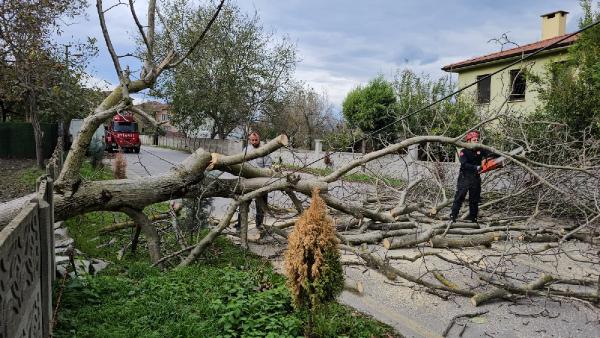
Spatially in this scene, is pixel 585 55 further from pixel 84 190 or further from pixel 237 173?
pixel 84 190

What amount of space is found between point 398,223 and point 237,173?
2556 millimetres

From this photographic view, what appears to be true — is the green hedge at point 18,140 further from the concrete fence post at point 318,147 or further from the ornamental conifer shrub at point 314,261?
the ornamental conifer shrub at point 314,261

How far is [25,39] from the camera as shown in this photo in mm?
14281

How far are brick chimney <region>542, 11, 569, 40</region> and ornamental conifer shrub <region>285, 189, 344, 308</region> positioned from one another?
23095mm

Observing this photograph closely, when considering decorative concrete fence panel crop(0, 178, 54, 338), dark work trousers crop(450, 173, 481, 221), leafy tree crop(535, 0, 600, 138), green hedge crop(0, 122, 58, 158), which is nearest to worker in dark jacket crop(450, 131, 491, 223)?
dark work trousers crop(450, 173, 481, 221)

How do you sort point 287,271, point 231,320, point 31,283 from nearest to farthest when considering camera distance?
point 31,283, point 287,271, point 231,320

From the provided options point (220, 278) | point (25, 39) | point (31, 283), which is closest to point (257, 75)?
point (25, 39)

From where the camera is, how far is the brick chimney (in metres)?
22.4

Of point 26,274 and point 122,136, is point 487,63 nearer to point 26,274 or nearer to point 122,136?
point 122,136

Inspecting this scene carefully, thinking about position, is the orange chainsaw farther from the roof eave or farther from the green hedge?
the green hedge

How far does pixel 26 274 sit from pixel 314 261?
1.81 meters

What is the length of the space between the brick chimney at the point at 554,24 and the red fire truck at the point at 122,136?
2379 centimetres

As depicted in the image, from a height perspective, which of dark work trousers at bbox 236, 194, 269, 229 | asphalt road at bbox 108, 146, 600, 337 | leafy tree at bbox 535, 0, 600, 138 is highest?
leafy tree at bbox 535, 0, 600, 138

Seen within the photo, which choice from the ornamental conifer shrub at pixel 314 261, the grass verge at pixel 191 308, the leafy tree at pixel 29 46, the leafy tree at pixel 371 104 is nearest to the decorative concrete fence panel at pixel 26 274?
the grass verge at pixel 191 308
